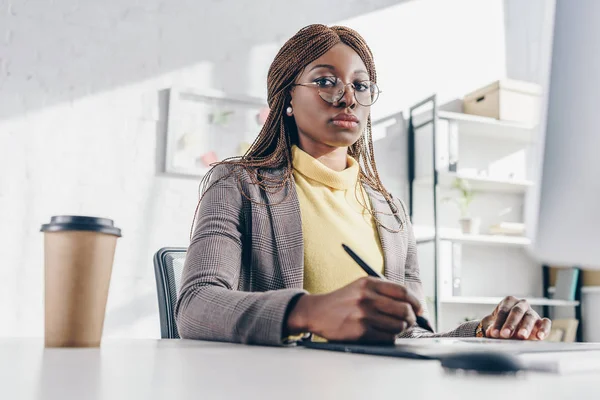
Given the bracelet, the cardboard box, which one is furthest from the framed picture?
the bracelet

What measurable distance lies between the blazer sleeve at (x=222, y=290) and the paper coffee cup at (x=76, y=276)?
0.19 meters

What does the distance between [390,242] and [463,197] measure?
239 centimetres

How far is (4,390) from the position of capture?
36 centimetres

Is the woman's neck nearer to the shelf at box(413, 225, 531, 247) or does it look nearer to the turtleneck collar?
the turtleneck collar

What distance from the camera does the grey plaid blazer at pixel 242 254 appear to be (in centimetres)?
93

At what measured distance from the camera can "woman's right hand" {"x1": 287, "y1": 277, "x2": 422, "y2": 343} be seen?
0.69 meters

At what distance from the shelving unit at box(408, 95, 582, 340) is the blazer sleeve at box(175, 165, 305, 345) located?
7.39ft

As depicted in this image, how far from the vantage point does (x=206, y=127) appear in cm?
324

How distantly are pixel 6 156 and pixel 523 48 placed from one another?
10.3 feet

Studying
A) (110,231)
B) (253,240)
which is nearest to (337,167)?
(253,240)

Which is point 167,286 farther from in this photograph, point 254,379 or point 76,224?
point 254,379

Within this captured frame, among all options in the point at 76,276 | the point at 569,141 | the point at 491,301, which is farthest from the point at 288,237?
the point at 491,301

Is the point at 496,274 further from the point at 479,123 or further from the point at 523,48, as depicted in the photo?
the point at 523,48

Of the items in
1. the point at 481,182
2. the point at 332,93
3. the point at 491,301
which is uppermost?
the point at 332,93
